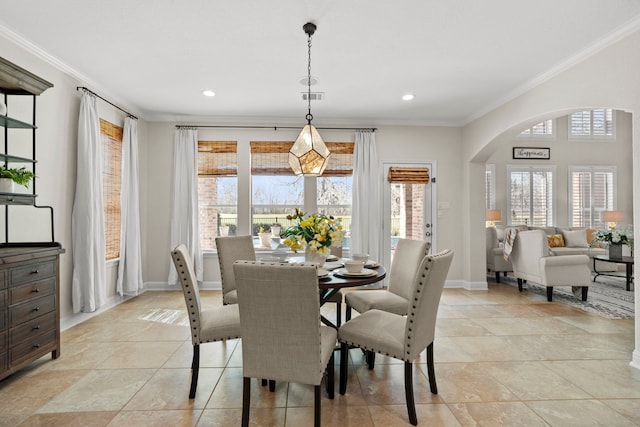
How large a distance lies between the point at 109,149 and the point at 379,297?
3.80 metres

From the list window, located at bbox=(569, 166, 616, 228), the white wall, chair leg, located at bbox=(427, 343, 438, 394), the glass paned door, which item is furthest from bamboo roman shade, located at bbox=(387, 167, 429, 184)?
window, located at bbox=(569, 166, 616, 228)

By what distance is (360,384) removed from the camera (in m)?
2.38

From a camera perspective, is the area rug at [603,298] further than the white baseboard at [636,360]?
Yes

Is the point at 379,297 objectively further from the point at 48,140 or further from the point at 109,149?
the point at 109,149

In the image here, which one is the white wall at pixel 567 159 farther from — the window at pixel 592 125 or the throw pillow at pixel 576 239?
the throw pillow at pixel 576 239

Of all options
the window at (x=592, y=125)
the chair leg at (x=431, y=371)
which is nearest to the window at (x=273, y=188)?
the chair leg at (x=431, y=371)

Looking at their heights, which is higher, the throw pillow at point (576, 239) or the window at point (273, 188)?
the window at point (273, 188)

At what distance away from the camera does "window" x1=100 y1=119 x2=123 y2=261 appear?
4156 millimetres

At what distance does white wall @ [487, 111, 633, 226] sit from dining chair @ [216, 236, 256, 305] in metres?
5.90

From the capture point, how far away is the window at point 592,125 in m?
7.30

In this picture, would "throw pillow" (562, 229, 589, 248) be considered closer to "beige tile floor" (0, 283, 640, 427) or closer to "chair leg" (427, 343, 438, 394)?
"beige tile floor" (0, 283, 640, 427)

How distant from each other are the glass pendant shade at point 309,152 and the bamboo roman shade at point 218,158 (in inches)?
102

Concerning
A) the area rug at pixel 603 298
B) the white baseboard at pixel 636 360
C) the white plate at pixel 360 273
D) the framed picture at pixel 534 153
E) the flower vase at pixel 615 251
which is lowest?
the area rug at pixel 603 298

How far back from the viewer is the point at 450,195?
5414 mm
